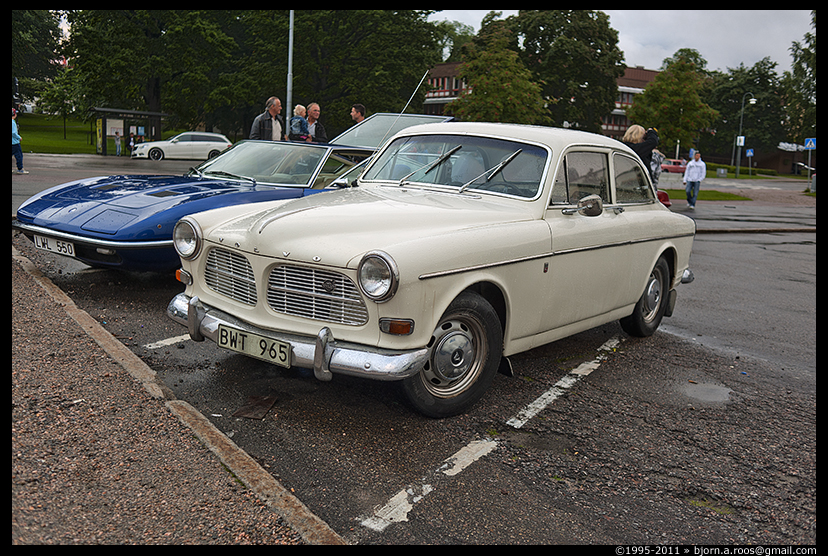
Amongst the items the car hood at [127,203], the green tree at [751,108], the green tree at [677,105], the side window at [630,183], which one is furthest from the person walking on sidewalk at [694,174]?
the green tree at [751,108]

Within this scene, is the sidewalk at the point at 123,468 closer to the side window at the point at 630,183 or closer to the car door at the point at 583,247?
the car door at the point at 583,247

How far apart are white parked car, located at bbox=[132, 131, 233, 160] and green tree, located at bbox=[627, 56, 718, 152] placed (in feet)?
127

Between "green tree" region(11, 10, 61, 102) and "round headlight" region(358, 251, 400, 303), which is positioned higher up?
"green tree" region(11, 10, 61, 102)

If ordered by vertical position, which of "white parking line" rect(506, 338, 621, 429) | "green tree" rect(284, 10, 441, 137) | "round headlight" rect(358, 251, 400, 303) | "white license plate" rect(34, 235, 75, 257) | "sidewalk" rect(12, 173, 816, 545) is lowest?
"white parking line" rect(506, 338, 621, 429)

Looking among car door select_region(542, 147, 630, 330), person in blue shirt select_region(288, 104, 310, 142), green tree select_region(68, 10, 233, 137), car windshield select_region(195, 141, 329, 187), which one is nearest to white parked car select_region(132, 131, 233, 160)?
green tree select_region(68, 10, 233, 137)

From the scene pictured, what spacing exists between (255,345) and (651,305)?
3870 mm

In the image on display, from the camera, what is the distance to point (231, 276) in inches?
177

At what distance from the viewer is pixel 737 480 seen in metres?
3.99

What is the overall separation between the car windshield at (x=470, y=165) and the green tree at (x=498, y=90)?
126ft

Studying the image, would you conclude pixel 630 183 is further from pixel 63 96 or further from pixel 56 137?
pixel 56 137

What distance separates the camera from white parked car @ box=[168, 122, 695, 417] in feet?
13.0

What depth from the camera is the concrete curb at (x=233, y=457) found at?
292cm

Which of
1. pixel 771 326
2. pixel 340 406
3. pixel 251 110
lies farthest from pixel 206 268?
pixel 251 110

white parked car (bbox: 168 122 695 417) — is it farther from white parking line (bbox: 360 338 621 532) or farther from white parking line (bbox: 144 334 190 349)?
white parking line (bbox: 144 334 190 349)
